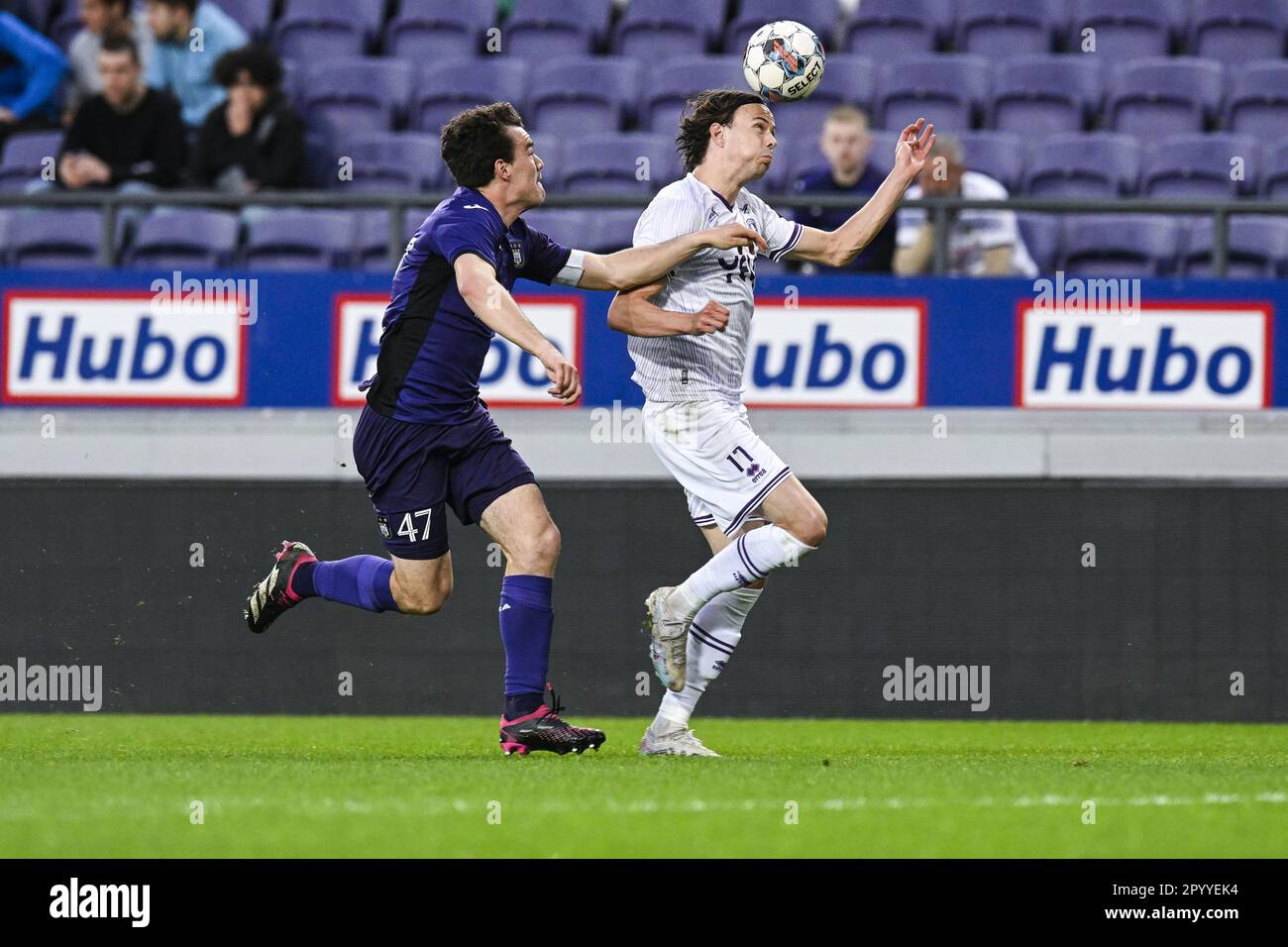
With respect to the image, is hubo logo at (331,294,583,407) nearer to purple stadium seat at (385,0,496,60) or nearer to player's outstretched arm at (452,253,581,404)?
player's outstretched arm at (452,253,581,404)

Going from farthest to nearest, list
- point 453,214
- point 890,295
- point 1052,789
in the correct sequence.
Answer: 1. point 890,295
2. point 453,214
3. point 1052,789

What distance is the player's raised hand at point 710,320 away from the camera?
262 inches

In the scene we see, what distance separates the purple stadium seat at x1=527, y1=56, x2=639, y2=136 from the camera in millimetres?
12828

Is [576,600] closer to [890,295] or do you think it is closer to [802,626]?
[802,626]

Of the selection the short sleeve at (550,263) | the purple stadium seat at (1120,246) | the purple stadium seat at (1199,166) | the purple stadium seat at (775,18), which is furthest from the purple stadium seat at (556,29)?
the short sleeve at (550,263)

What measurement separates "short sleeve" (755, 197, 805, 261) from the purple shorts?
121 centimetres

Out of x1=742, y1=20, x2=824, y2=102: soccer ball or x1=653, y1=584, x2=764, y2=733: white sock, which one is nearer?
x1=653, y1=584, x2=764, y2=733: white sock

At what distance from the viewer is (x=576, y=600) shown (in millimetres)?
9664

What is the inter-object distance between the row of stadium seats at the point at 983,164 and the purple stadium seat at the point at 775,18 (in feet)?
4.97

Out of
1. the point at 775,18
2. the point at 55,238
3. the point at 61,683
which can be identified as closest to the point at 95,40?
the point at 55,238

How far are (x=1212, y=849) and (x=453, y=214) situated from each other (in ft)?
10.9

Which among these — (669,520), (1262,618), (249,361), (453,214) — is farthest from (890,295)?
(453,214)

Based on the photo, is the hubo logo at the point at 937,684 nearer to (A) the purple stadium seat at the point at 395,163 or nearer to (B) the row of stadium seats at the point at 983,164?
(B) the row of stadium seats at the point at 983,164
